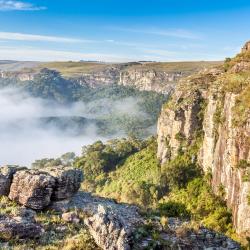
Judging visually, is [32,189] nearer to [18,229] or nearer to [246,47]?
[18,229]

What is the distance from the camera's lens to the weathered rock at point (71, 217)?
22.3 meters

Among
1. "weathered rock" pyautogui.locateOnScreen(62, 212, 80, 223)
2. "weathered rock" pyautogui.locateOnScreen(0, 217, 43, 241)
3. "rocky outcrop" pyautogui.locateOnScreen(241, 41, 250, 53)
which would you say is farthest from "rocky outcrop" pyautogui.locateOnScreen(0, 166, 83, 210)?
"rocky outcrop" pyautogui.locateOnScreen(241, 41, 250, 53)

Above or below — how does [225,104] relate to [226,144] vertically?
above

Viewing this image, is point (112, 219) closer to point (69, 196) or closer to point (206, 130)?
point (69, 196)

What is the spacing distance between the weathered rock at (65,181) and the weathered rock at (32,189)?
39 centimetres

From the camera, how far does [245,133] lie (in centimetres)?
5925

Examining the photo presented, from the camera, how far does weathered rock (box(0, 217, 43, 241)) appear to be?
64.0 ft

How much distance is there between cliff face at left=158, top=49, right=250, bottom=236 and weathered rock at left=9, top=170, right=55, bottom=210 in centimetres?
3306

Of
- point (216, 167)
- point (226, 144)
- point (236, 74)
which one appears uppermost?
point (236, 74)

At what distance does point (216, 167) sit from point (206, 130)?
9983 mm

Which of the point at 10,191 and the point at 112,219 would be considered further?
the point at 10,191

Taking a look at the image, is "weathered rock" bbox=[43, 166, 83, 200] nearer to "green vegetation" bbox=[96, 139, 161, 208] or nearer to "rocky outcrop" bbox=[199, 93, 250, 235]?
"rocky outcrop" bbox=[199, 93, 250, 235]

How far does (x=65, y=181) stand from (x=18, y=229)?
6.86 meters

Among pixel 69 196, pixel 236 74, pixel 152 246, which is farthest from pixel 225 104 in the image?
pixel 152 246
